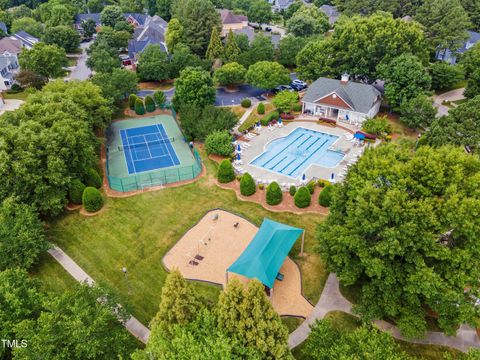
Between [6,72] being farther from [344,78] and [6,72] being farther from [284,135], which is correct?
[344,78]

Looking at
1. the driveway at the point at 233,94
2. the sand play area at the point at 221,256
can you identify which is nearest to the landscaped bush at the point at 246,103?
the driveway at the point at 233,94

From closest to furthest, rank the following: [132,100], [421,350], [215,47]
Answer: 1. [421,350]
2. [132,100]
3. [215,47]

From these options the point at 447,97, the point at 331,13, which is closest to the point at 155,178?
the point at 447,97

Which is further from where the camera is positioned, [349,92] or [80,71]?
[80,71]

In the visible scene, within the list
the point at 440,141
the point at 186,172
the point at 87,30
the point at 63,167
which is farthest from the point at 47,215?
the point at 87,30

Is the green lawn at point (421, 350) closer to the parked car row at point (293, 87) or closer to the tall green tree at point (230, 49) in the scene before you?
the parked car row at point (293, 87)
